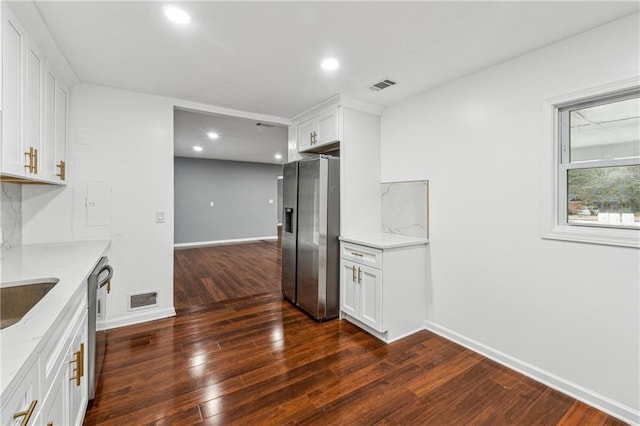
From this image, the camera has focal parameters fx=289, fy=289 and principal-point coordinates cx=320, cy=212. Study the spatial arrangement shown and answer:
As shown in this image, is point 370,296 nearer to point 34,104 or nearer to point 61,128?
point 34,104

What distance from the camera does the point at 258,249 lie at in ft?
24.0

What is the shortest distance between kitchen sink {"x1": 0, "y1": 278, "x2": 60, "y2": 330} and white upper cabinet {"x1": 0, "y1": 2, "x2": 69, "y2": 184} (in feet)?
1.99

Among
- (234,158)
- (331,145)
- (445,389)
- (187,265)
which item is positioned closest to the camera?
(445,389)

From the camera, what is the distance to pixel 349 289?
120 inches

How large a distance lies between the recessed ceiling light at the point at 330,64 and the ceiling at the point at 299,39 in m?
0.05

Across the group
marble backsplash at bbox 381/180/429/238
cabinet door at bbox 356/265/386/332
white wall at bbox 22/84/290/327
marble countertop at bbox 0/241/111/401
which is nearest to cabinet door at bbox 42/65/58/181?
white wall at bbox 22/84/290/327

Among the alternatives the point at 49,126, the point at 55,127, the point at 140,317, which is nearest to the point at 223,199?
the point at 140,317

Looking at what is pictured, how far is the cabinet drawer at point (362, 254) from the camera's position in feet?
8.77

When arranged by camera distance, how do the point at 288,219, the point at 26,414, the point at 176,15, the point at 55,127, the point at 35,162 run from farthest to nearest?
the point at 288,219
the point at 55,127
the point at 35,162
the point at 176,15
the point at 26,414

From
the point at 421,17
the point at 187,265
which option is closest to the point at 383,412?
the point at 421,17

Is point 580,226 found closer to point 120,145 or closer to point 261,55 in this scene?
point 261,55

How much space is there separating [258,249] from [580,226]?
249 inches

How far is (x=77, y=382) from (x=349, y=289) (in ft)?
7.24

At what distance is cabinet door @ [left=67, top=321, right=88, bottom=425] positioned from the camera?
4.39 feet
